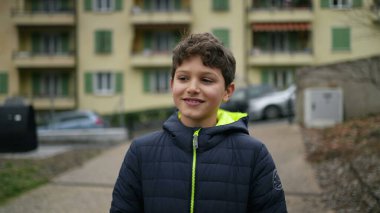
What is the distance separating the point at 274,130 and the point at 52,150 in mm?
6495

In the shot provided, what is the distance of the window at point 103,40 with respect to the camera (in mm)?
30781

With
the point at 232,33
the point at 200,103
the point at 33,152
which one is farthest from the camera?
the point at 232,33

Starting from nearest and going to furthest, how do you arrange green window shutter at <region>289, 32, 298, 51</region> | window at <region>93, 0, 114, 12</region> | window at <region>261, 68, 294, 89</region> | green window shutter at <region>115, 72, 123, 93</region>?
green window shutter at <region>115, 72, 123, 93</region> → window at <region>93, 0, 114, 12</region> → window at <region>261, 68, 294, 89</region> → green window shutter at <region>289, 32, 298, 51</region>

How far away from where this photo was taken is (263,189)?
244cm

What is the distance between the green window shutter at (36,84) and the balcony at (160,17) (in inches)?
301

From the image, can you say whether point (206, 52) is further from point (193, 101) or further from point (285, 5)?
point (285, 5)

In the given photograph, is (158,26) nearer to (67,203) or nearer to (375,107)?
(375,107)

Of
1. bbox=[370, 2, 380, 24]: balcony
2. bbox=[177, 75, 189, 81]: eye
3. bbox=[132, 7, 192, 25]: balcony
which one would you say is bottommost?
bbox=[177, 75, 189, 81]: eye

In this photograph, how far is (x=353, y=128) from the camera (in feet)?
38.0

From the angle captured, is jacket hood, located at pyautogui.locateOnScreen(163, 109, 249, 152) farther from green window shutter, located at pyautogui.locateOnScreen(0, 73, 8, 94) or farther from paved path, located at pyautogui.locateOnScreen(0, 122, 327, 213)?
green window shutter, located at pyautogui.locateOnScreen(0, 73, 8, 94)

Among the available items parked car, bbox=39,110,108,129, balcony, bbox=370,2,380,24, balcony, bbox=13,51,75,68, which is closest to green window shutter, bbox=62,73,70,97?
balcony, bbox=13,51,75,68

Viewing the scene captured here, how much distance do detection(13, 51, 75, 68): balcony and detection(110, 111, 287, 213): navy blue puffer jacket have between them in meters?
29.6

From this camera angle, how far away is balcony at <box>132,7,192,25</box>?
98.7ft

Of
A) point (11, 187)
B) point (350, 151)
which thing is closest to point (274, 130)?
point (350, 151)
